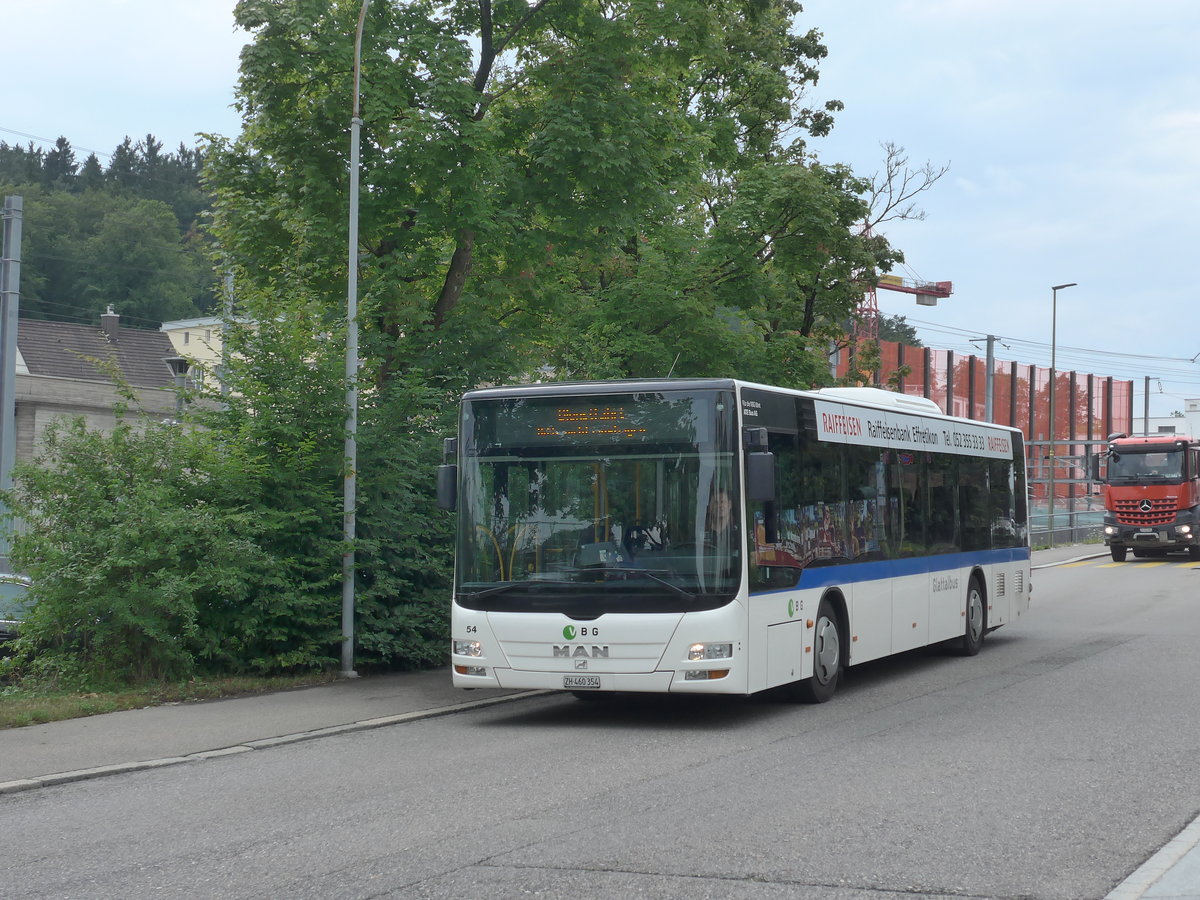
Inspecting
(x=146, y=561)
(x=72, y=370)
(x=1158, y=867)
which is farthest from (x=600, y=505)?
(x=72, y=370)

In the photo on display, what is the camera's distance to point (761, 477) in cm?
→ 1112

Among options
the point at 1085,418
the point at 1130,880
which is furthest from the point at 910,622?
the point at 1085,418

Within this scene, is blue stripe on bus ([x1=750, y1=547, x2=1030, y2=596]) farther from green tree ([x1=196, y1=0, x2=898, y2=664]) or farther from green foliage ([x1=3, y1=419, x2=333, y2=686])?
green foliage ([x1=3, y1=419, x2=333, y2=686])

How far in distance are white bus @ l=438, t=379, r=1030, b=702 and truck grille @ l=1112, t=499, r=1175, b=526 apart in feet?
102

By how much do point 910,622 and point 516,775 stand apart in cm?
718

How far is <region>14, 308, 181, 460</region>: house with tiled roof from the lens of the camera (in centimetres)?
4675

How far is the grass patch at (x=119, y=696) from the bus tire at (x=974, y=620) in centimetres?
760

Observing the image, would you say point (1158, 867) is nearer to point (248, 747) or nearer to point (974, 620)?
point (248, 747)

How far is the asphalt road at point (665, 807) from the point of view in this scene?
6.39 meters

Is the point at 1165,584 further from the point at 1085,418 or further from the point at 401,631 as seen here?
the point at 1085,418

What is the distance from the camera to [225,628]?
46.6 feet

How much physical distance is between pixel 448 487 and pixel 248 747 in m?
2.79

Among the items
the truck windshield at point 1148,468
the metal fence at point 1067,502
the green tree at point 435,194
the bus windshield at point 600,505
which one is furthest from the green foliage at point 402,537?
the metal fence at point 1067,502

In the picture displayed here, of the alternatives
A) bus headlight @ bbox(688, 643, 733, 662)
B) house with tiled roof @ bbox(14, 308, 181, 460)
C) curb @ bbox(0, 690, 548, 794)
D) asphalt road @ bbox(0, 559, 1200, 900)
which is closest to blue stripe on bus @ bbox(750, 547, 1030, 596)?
bus headlight @ bbox(688, 643, 733, 662)
